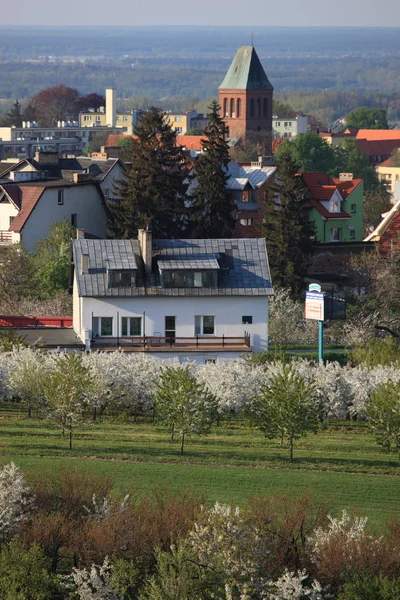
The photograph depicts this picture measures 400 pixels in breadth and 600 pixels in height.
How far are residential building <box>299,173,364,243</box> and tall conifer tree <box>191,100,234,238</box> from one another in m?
13.1

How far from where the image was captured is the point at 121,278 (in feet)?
165

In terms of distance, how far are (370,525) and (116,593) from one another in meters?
6.45

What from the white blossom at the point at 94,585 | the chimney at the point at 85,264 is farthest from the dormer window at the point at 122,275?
the white blossom at the point at 94,585

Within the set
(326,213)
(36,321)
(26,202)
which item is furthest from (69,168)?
(36,321)

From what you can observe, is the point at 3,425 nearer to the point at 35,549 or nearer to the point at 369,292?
the point at 35,549

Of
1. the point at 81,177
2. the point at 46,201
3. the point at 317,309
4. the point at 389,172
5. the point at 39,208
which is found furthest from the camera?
the point at 389,172

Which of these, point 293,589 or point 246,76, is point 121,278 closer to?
point 293,589

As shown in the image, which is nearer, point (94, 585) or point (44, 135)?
point (94, 585)

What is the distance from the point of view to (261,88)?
18712cm

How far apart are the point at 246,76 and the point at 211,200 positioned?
120m

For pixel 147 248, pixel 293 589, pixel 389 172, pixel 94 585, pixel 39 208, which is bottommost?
pixel 293 589

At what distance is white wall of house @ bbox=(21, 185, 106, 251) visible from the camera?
7050 centimetres

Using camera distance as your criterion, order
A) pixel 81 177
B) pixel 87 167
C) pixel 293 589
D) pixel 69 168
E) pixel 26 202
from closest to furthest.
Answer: pixel 293 589
pixel 26 202
pixel 81 177
pixel 87 167
pixel 69 168

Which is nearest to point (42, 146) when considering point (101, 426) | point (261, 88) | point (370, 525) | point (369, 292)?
point (261, 88)
